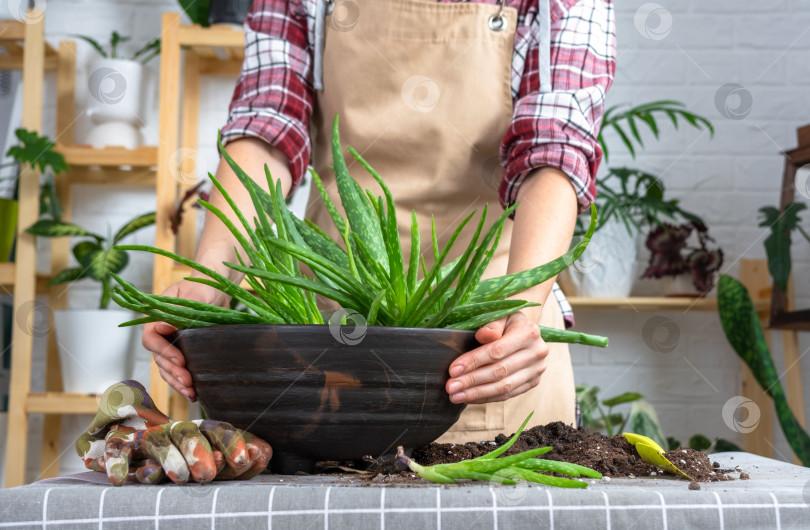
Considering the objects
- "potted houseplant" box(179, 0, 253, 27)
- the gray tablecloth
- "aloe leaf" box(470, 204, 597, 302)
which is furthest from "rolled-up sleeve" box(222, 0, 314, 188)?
"potted houseplant" box(179, 0, 253, 27)

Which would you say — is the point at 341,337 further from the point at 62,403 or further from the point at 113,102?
the point at 113,102

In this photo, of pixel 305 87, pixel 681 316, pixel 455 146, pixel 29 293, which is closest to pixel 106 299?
pixel 29 293

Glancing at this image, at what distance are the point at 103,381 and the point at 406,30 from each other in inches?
49.5

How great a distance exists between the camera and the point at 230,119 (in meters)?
0.92

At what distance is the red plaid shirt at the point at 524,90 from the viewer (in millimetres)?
789

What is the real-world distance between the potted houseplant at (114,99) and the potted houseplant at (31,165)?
13 centimetres

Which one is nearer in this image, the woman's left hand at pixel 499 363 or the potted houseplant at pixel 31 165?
the woman's left hand at pixel 499 363

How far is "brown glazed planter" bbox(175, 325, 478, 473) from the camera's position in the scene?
0.41 m

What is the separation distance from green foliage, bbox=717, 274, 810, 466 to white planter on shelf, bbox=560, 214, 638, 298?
316 mm

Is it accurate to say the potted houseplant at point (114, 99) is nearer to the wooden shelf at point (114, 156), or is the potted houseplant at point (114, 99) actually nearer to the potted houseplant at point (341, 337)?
the wooden shelf at point (114, 156)

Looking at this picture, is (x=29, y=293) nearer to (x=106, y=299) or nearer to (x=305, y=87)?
(x=106, y=299)

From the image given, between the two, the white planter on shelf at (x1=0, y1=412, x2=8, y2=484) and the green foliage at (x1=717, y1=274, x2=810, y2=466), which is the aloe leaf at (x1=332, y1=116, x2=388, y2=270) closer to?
the green foliage at (x1=717, y1=274, x2=810, y2=466)

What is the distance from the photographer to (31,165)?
184 centimetres

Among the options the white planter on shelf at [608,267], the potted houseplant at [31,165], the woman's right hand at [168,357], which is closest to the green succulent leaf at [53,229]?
the potted houseplant at [31,165]
